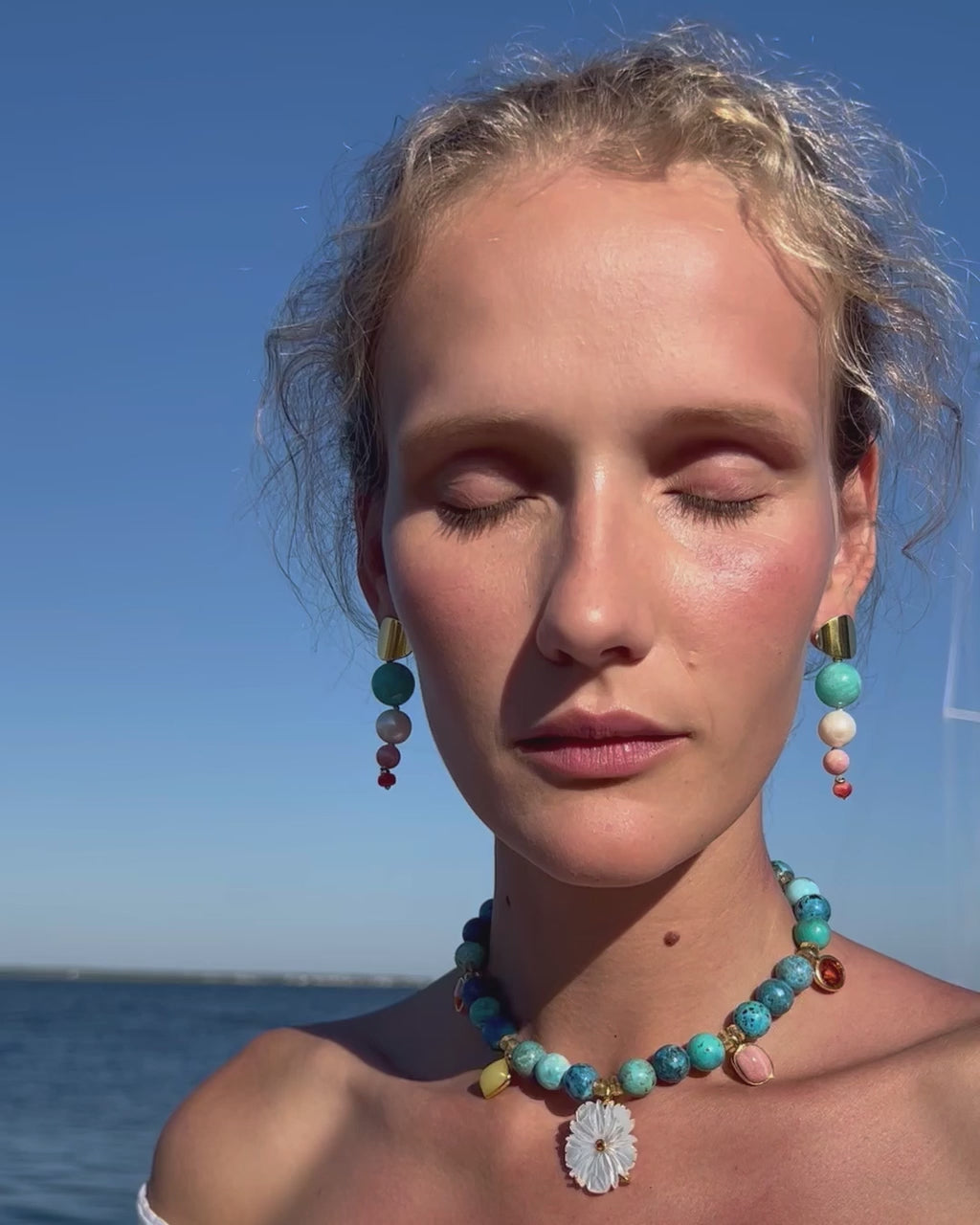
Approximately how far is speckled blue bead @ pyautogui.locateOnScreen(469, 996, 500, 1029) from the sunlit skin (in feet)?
0.46

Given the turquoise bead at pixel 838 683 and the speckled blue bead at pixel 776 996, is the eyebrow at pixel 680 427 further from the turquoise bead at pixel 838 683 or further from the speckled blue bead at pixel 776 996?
the speckled blue bead at pixel 776 996

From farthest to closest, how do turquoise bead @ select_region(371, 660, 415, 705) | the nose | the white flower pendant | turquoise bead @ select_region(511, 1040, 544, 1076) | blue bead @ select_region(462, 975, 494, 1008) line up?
turquoise bead @ select_region(371, 660, 415, 705) < blue bead @ select_region(462, 975, 494, 1008) < turquoise bead @ select_region(511, 1040, 544, 1076) < the white flower pendant < the nose

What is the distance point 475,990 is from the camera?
167 centimetres

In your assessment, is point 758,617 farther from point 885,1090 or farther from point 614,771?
point 885,1090

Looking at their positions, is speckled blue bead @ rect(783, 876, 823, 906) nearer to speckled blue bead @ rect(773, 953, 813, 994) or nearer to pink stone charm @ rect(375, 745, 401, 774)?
speckled blue bead @ rect(773, 953, 813, 994)

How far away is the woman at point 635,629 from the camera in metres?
1.30

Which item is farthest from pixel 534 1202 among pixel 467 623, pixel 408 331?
pixel 408 331

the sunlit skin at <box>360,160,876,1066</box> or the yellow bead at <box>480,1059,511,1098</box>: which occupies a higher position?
→ the sunlit skin at <box>360,160,876,1066</box>

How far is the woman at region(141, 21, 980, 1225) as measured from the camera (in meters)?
1.30

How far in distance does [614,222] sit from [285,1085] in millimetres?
1209

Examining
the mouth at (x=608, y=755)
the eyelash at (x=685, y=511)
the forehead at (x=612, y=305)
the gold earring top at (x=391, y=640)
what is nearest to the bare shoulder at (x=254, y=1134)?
the gold earring top at (x=391, y=640)

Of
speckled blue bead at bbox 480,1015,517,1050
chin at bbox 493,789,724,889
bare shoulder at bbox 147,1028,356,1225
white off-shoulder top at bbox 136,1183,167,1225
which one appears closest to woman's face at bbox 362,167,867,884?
chin at bbox 493,789,724,889

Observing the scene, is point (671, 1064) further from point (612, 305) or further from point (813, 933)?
point (612, 305)

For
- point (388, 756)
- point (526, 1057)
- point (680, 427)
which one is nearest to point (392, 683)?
point (388, 756)
